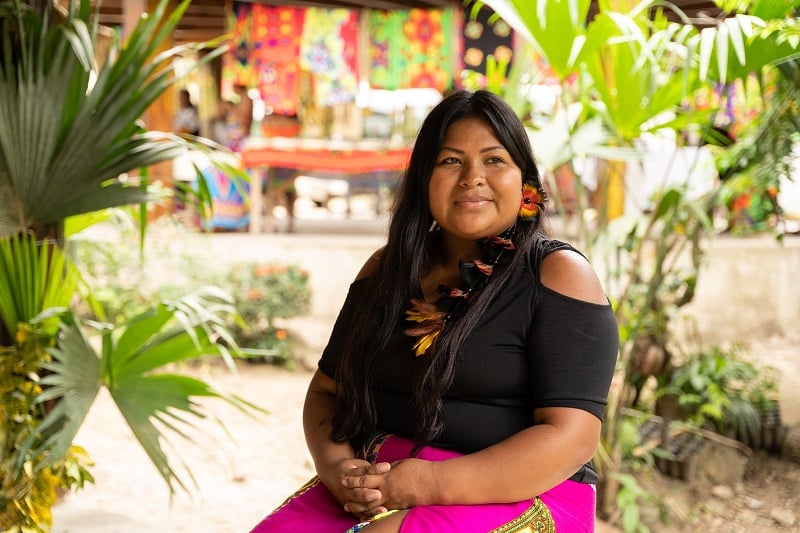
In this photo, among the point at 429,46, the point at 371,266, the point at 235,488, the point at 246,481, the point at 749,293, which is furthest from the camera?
the point at 429,46

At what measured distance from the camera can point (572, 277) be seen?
1667 mm

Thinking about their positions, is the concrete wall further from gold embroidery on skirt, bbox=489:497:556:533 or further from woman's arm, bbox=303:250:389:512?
gold embroidery on skirt, bbox=489:497:556:533

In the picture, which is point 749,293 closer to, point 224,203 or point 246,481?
point 246,481

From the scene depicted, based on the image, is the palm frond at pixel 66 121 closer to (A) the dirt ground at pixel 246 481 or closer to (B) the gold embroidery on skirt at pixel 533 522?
(A) the dirt ground at pixel 246 481

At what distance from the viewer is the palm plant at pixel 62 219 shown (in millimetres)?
2416

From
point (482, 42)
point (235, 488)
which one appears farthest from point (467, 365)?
point (482, 42)

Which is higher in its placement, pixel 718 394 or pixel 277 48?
pixel 277 48

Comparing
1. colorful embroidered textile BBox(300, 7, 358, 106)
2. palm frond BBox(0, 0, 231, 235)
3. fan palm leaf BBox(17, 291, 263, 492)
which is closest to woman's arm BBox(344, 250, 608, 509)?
fan palm leaf BBox(17, 291, 263, 492)

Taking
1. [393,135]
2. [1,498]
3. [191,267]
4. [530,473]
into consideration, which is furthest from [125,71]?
[393,135]

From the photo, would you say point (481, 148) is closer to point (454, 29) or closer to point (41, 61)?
point (41, 61)

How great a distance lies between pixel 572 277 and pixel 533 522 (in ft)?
1.51

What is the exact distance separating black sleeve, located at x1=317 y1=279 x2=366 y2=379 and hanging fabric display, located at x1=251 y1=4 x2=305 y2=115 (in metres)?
6.74

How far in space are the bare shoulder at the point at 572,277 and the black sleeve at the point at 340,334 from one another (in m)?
0.47

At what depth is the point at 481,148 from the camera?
1.76 m
